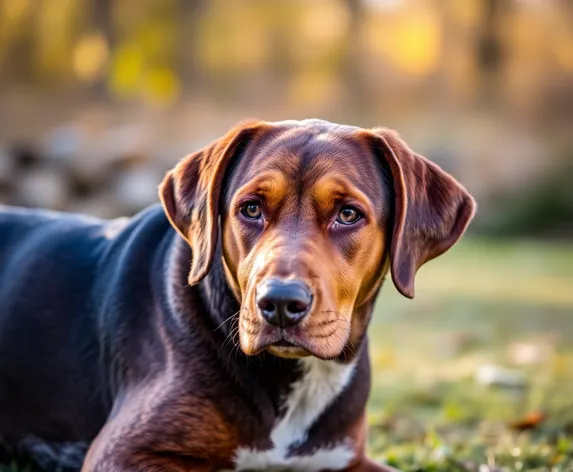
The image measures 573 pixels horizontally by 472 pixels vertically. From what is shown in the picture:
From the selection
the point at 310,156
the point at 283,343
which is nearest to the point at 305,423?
the point at 283,343

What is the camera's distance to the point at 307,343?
3223 mm

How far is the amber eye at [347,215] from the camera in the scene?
3.49 meters

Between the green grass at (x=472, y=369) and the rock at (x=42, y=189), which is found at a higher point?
the green grass at (x=472, y=369)

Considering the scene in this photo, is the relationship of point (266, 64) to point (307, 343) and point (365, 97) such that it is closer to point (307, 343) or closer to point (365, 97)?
point (365, 97)

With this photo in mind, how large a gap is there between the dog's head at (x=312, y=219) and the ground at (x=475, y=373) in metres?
1.26

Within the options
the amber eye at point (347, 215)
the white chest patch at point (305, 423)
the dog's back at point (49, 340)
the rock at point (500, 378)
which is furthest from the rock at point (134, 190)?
the amber eye at point (347, 215)

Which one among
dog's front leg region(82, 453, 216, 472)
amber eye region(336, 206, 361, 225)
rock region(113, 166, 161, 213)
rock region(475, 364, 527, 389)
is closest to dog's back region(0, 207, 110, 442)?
dog's front leg region(82, 453, 216, 472)

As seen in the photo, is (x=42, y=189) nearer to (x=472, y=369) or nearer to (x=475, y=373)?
(x=472, y=369)

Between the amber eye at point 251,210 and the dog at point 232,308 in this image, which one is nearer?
the dog at point 232,308

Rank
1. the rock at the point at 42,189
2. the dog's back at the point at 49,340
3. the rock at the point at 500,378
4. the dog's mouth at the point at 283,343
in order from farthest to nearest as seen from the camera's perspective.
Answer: the rock at the point at 42,189 → the rock at the point at 500,378 → the dog's back at the point at 49,340 → the dog's mouth at the point at 283,343

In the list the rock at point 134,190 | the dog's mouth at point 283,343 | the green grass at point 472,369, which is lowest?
the rock at point 134,190

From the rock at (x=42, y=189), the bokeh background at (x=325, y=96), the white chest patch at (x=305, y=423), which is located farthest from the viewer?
the bokeh background at (x=325, y=96)

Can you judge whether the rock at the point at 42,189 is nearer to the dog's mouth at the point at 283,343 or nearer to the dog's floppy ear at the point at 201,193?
the dog's floppy ear at the point at 201,193

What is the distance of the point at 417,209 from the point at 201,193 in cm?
82
